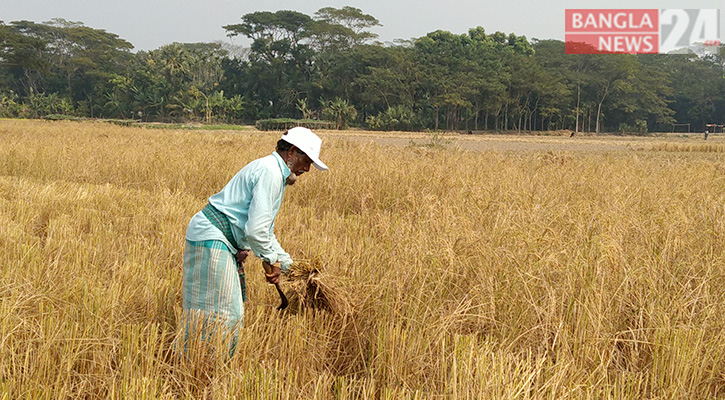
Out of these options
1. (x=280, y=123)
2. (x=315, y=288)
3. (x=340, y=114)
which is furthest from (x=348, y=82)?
(x=315, y=288)

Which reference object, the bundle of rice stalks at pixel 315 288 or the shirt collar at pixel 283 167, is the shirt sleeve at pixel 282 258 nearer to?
the bundle of rice stalks at pixel 315 288

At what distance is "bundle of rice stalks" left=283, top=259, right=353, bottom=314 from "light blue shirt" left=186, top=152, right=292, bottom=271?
319 millimetres

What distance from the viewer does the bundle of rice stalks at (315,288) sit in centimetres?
304

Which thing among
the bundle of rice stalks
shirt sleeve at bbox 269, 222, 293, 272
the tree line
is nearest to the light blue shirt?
shirt sleeve at bbox 269, 222, 293, 272

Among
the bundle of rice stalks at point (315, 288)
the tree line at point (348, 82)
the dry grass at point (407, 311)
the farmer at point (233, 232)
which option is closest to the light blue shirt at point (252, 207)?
the farmer at point (233, 232)

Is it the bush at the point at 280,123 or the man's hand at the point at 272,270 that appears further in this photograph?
the bush at the point at 280,123

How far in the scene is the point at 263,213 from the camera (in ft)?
8.71

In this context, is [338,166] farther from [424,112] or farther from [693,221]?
[424,112]

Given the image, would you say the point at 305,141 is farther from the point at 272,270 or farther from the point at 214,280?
the point at 214,280

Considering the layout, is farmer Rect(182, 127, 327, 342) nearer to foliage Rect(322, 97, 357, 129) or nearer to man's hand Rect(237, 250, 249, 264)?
man's hand Rect(237, 250, 249, 264)

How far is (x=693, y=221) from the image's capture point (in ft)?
14.9

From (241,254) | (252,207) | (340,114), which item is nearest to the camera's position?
(252,207)

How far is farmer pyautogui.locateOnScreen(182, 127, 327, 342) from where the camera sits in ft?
8.87

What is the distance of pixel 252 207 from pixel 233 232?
0.23m
